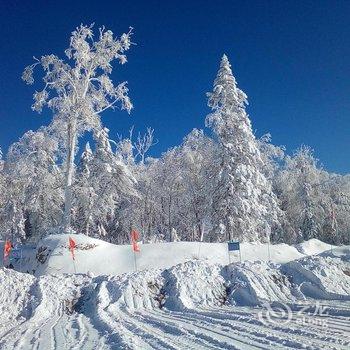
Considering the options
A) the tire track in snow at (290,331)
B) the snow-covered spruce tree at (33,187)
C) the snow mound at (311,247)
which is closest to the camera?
the tire track in snow at (290,331)

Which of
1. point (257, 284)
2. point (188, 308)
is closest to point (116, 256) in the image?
point (257, 284)

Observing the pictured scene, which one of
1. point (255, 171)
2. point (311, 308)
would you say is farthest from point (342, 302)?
point (255, 171)

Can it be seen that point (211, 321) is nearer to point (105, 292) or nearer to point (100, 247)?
point (105, 292)

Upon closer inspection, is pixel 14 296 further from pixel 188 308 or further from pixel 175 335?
pixel 175 335

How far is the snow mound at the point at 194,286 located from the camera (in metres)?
12.7

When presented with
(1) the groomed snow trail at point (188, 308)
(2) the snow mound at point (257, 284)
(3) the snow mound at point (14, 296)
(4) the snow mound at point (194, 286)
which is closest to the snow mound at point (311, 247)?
(1) the groomed snow trail at point (188, 308)

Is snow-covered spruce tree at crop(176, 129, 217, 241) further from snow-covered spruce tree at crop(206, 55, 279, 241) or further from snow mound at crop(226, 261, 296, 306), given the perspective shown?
snow mound at crop(226, 261, 296, 306)

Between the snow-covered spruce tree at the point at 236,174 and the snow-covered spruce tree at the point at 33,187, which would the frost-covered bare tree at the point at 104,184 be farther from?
the snow-covered spruce tree at the point at 236,174

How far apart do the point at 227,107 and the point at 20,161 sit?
55.0 feet

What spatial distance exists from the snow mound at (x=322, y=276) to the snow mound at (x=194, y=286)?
101 inches

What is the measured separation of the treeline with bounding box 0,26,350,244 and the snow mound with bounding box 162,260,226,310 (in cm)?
1191

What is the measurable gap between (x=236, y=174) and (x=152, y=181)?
48.1 feet

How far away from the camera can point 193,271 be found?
568 inches

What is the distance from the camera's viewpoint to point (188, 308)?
11.9 m
